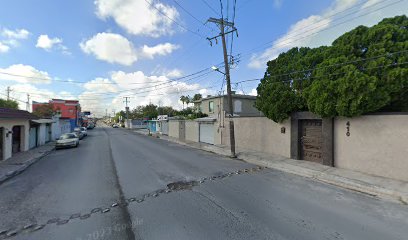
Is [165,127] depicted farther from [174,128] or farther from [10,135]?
[10,135]

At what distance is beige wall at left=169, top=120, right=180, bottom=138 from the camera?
31.2 m

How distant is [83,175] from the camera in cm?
905

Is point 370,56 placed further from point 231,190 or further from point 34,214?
point 34,214

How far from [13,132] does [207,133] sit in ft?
52.3

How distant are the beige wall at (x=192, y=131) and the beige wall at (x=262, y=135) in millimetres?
7843

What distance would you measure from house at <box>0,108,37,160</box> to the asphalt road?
21.9ft

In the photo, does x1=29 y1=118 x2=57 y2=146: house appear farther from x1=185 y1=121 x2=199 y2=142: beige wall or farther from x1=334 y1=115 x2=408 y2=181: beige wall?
x1=334 y1=115 x2=408 y2=181: beige wall

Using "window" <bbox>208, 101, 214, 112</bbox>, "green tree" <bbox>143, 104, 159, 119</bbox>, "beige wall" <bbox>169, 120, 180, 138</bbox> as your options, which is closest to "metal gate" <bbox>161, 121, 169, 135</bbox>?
"beige wall" <bbox>169, 120, 180, 138</bbox>

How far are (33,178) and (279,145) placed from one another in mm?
12786

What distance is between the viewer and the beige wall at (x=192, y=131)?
82.6 feet

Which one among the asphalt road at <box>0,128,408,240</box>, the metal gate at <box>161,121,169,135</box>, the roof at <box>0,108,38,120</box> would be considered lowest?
the asphalt road at <box>0,128,408,240</box>

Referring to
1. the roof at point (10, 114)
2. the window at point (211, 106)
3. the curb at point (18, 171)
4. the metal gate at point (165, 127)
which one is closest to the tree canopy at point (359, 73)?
the curb at point (18, 171)

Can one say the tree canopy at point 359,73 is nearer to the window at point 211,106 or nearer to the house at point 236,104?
the house at point 236,104

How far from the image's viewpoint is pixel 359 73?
8711 millimetres
